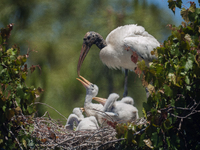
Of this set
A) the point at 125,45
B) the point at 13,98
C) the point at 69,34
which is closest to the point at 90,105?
the point at 125,45

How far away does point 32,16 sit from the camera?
5039mm

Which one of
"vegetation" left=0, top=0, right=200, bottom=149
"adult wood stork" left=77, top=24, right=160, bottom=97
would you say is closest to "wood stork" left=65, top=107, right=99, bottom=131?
"vegetation" left=0, top=0, right=200, bottom=149

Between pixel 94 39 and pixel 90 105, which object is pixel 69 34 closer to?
pixel 94 39

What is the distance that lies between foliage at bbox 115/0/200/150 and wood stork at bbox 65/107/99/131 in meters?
0.88

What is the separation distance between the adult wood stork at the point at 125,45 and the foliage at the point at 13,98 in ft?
5.11

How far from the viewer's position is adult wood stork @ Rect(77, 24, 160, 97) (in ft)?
10.1

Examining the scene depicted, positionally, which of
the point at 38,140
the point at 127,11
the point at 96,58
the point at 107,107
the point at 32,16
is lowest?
the point at 38,140

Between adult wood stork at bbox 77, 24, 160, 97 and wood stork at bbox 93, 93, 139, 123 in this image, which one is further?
adult wood stork at bbox 77, 24, 160, 97

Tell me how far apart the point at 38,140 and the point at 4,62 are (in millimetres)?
491

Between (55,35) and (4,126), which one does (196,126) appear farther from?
(55,35)

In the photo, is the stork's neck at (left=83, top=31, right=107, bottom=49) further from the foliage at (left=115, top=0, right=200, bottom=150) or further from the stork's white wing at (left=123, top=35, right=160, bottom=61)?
the foliage at (left=115, top=0, right=200, bottom=150)

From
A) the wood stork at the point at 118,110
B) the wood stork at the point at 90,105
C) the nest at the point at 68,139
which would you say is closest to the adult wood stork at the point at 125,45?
the wood stork at the point at 90,105

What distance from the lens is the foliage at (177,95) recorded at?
129 cm

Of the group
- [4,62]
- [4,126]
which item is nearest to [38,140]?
[4,126]
